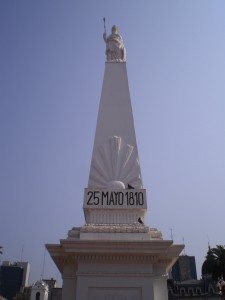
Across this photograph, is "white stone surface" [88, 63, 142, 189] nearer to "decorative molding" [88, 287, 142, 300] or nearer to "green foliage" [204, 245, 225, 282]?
"decorative molding" [88, 287, 142, 300]

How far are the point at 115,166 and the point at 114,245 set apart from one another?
4.40m

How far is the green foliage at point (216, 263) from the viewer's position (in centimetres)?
3525

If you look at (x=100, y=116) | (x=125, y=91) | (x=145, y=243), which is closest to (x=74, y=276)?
(x=145, y=243)

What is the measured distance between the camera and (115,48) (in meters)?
19.0

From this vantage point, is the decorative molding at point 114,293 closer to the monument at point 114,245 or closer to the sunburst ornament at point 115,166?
the monument at point 114,245

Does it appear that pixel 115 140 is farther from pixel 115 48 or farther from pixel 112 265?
pixel 115 48

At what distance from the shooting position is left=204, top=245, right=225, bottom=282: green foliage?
35.2m

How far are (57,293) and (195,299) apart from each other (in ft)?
65.6

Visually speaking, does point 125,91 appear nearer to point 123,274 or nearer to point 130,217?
point 130,217

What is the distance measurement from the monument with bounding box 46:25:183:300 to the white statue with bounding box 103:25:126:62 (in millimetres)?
5736

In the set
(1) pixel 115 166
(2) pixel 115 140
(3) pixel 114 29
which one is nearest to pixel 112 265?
(1) pixel 115 166

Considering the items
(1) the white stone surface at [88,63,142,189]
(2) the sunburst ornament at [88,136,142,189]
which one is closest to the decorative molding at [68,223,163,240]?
(2) the sunburst ornament at [88,136,142,189]

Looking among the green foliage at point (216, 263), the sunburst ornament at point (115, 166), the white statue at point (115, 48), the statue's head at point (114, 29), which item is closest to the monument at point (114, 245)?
the sunburst ornament at point (115, 166)

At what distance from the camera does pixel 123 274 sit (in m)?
11.9
